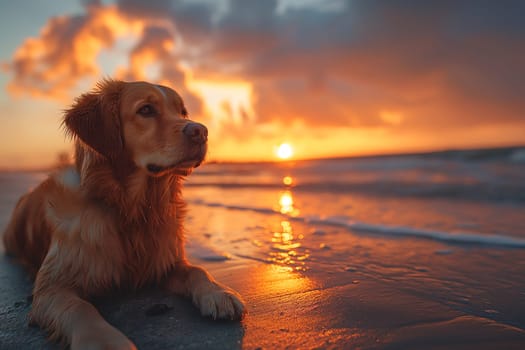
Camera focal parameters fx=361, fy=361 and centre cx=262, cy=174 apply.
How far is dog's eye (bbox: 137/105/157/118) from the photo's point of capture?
2.70m

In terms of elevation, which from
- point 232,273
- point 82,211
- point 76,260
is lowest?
point 232,273

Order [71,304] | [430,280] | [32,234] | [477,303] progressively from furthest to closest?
1. [32,234]
2. [430,280]
3. [477,303]
4. [71,304]

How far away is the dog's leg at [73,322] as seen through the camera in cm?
169

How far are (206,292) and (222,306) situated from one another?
212 mm

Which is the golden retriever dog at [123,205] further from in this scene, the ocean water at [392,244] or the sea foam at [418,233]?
the sea foam at [418,233]

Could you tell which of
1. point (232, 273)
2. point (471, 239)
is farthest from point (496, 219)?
point (232, 273)

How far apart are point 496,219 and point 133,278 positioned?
4.90m

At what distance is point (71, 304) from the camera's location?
2.04m

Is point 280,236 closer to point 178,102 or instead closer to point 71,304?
point 178,102

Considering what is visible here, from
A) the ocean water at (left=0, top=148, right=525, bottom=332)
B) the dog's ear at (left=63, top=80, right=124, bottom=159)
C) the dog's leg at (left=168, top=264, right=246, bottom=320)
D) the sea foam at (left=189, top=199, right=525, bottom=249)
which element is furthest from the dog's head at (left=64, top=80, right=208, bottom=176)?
the sea foam at (left=189, top=199, right=525, bottom=249)

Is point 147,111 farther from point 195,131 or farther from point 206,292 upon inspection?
point 206,292

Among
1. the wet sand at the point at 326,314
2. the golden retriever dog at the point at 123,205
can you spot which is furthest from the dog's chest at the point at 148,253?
the wet sand at the point at 326,314

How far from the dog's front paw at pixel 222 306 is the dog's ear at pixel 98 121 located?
3.95 ft

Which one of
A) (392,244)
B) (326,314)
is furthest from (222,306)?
(392,244)
